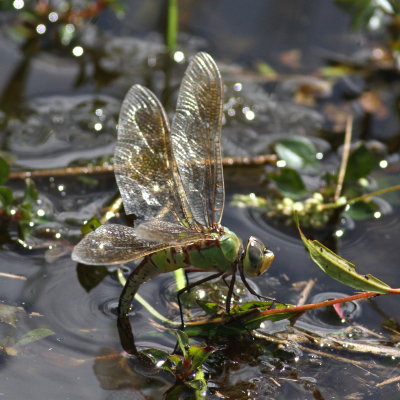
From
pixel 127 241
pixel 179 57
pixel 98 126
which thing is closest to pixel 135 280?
pixel 127 241

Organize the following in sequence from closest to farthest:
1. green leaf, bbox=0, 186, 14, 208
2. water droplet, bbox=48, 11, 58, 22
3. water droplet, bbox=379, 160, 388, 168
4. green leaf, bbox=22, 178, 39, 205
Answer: green leaf, bbox=0, 186, 14, 208 < green leaf, bbox=22, 178, 39, 205 < water droplet, bbox=379, 160, 388, 168 < water droplet, bbox=48, 11, 58, 22

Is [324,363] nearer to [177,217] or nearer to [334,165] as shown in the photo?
[177,217]

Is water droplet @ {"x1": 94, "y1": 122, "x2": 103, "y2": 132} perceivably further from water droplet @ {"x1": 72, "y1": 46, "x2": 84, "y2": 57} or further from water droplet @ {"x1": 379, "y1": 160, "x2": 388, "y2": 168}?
water droplet @ {"x1": 379, "y1": 160, "x2": 388, "y2": 168}

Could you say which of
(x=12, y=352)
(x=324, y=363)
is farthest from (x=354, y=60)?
(x=12, y=352)

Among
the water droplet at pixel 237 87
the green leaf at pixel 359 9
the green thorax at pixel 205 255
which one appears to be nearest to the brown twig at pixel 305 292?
the green thorax at pixel 205 255

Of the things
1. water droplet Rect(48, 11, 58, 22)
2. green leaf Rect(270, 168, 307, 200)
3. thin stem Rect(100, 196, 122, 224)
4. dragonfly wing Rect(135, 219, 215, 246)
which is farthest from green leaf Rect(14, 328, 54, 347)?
water droplet Rect(48, 11, 58, 22)

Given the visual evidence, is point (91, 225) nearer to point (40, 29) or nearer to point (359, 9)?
Result: point (40, 29)
